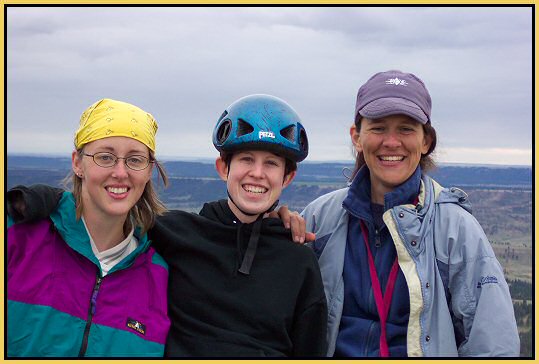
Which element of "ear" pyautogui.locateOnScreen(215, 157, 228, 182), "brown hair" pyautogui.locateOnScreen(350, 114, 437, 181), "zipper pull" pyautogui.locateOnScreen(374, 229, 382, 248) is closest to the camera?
"ear" pyautogui.locateOnScreen(215, 157, 228, 182)

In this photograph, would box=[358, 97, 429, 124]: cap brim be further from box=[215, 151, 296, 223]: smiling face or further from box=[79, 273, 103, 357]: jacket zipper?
box=[79, 273, 103, 357]: jacket zipper

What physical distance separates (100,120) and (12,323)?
2147 millimetres

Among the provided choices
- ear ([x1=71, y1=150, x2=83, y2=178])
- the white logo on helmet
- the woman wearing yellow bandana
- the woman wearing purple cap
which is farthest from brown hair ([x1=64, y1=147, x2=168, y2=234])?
the woman wearing purple cap

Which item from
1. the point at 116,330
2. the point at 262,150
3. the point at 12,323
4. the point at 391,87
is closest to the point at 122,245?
the point at 116,330

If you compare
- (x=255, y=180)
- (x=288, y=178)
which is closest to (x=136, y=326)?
(x=255, y=180)

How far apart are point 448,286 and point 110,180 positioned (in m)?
3.84

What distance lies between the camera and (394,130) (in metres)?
6.72

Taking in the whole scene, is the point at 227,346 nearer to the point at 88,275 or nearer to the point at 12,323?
the point at 88,275

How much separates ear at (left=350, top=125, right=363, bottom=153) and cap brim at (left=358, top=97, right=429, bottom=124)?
57 cm

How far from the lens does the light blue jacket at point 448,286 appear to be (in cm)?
599

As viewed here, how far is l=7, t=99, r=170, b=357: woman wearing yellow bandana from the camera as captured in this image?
17.7ft

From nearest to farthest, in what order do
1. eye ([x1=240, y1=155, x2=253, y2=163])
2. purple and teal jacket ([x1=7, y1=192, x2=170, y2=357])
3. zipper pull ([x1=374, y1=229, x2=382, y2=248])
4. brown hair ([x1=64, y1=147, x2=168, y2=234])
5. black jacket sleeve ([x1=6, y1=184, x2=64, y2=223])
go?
purple and teal jacket ([x1=7, y1=192, x2=170, y2=357]), black jacket sleeve ([x1=6, y1=184, x2=64, y2=223]), brown hair ([x1=64, y1=147, x2=168, y2=234]), eye ([x1=240, y1=155, x2=253, y2=163]), zipper pull ([x1=374, y1=229, x2=382, y2=248])

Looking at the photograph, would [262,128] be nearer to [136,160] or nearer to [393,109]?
[136,160]

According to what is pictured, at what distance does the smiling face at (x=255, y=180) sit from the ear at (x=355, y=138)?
4.06ft
